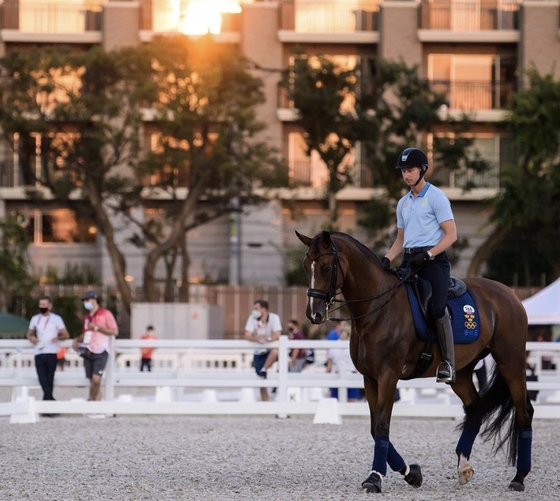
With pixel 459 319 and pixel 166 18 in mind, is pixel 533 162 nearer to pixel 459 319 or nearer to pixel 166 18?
pixel 166 18

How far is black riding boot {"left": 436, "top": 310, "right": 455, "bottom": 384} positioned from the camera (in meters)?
10.4

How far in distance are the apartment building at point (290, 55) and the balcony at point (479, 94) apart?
4 centimetres

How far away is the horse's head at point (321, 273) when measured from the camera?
9.70 metres

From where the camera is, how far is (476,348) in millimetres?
10945

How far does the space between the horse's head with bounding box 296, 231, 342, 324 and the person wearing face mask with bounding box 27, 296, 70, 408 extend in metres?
10.8

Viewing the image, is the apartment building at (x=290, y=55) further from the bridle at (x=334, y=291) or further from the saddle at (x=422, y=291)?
the bridle at (x=334, y=291)

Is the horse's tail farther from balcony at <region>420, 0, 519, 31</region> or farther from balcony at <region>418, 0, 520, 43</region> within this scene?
balcony at <region>420, 0, 519, 31</region>

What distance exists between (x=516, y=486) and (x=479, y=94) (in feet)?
→ 140

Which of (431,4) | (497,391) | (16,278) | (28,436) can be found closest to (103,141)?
(16,278)

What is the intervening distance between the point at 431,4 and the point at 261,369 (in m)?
33.1

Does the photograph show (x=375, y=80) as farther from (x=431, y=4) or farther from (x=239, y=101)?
(x=431, y=4)

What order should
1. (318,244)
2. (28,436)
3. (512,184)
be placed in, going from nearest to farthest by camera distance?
(318,244)
(28,436)
(512,184)

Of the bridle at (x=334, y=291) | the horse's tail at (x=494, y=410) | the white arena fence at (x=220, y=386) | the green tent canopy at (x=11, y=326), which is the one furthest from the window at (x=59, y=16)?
the bridle at (x=334, y=291)

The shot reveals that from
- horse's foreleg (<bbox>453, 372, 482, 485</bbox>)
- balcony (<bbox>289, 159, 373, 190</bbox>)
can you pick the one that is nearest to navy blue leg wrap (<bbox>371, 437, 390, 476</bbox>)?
horse's foreleg (<bbox>453, 372, 482, 485</bbox>)
